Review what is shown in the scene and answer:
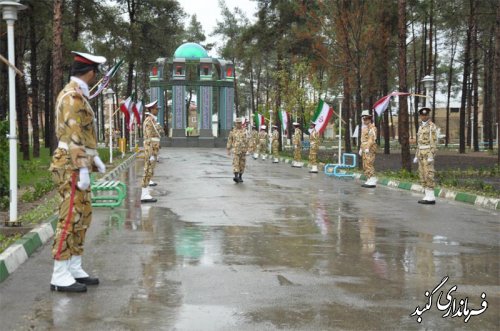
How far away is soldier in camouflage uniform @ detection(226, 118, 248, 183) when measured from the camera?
2045cm

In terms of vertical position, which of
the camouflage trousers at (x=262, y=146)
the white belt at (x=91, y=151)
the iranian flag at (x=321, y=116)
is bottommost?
the camouflage trousers at (x=262, y=146)

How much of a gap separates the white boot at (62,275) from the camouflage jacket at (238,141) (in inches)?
562

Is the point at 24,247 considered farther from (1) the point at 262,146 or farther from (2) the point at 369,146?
(1) the point at 262,146

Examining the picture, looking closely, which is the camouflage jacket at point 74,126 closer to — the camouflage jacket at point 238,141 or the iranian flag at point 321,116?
the camouflage jacket at point 238,141

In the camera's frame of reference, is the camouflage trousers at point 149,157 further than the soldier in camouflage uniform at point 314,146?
No

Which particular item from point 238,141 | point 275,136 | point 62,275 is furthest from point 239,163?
point 275,136

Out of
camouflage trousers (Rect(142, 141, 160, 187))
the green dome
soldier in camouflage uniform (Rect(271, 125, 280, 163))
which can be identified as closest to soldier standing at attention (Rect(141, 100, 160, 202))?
camouflage trousers (Rect(142, 141, 160, 187))

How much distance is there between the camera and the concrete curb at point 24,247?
7133 mm

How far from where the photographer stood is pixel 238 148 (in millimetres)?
20656

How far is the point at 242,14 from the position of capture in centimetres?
7725

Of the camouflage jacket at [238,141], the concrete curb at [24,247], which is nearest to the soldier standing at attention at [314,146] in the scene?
the camouflage jacket at [238,141]

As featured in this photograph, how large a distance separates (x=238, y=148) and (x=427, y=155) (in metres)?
7.15

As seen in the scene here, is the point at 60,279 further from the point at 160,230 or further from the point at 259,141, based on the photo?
the point at 259,141

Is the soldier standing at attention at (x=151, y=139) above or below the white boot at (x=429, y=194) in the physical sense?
above
